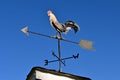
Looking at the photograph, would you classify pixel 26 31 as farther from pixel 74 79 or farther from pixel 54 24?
pixel 74 79

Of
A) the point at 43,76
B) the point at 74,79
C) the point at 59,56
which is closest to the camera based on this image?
the point at 43,76

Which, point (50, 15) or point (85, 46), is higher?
point (50, 15)

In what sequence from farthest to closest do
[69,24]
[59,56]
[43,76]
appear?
[69,24] → [59,56] → [43,76]

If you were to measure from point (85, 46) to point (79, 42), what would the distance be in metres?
0.16

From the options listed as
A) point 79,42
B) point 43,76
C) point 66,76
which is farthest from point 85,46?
point 43,76

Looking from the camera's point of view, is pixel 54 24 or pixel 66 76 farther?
pixel 54 24

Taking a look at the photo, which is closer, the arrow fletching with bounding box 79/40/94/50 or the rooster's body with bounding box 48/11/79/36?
the rooster's body with bounding box 48/11/79/36

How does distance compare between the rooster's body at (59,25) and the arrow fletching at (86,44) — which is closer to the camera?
the rooster's body at (59,25)

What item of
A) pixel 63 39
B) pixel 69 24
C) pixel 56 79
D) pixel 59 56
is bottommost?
pixel 56 79

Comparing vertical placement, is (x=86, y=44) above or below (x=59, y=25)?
below

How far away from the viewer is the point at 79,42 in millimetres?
5059

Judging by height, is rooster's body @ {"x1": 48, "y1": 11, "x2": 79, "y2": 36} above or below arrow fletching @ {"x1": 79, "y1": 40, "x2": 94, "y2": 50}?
above

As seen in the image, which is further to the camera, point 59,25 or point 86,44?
point 86,44

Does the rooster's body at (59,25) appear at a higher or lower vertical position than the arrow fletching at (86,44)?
higher
